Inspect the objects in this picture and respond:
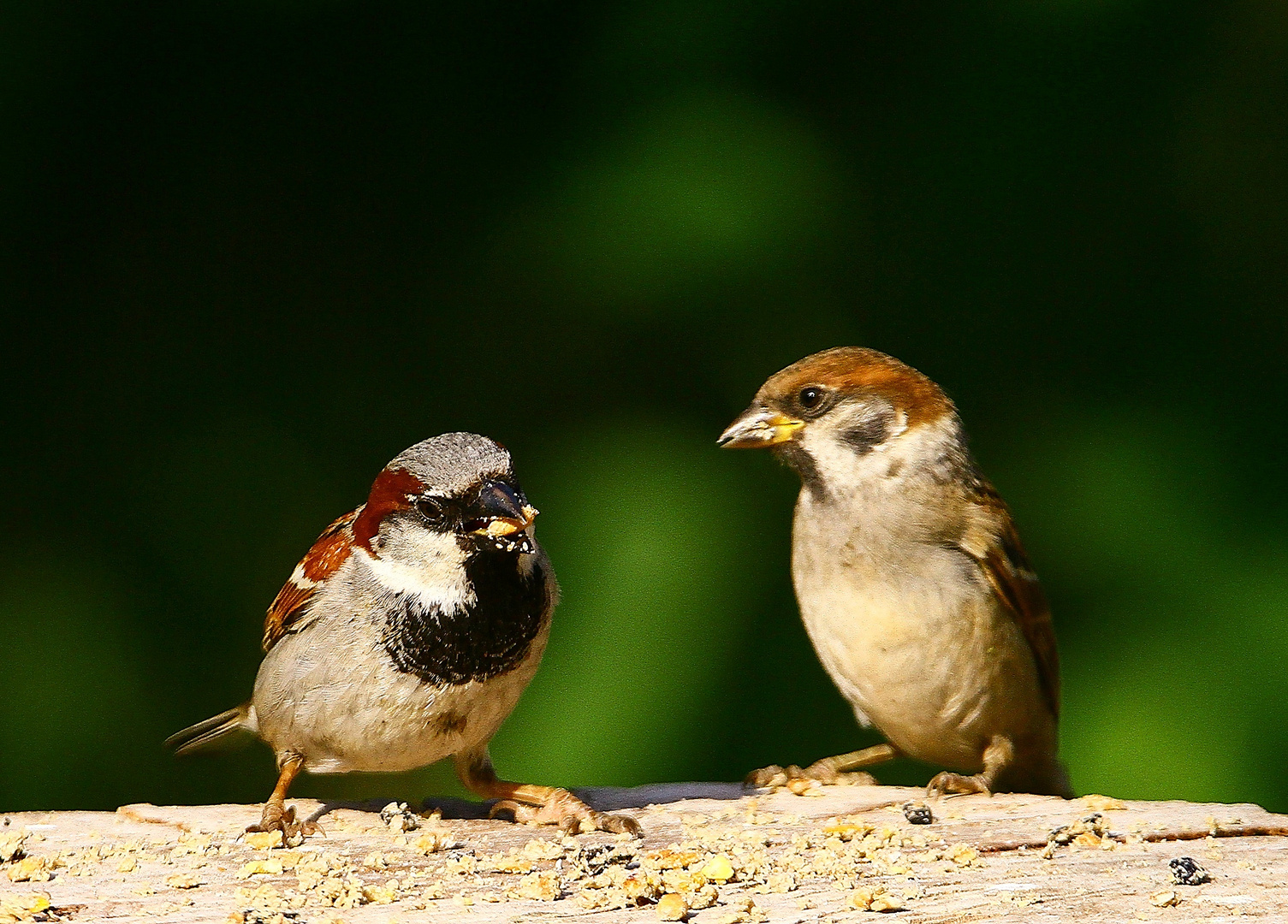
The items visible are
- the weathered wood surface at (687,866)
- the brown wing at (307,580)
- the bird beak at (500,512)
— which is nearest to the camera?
the weathered wood surface at (687,866)

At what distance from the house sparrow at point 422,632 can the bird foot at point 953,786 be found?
0.54m

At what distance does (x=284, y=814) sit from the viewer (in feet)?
6.55

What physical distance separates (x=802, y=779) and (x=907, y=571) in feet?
1.46

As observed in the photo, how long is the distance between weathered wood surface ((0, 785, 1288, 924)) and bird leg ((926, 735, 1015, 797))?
0.05 metres

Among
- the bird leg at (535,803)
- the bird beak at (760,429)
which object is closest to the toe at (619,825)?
the bird leg at (535,803)

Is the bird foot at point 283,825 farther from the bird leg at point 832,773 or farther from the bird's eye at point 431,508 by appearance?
the bird leg at point 832,773

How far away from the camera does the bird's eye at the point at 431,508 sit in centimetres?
195

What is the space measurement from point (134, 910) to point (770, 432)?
4.00 feet

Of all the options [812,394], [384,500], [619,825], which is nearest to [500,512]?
[384,500]

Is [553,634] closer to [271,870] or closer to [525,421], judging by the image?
[525,421]

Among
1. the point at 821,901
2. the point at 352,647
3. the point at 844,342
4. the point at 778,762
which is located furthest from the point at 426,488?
the point at 844,342

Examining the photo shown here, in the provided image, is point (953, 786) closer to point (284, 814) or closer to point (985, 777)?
point (985, 777)

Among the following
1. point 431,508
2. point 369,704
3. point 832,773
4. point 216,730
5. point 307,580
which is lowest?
point 832,773

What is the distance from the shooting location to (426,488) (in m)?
1.95
